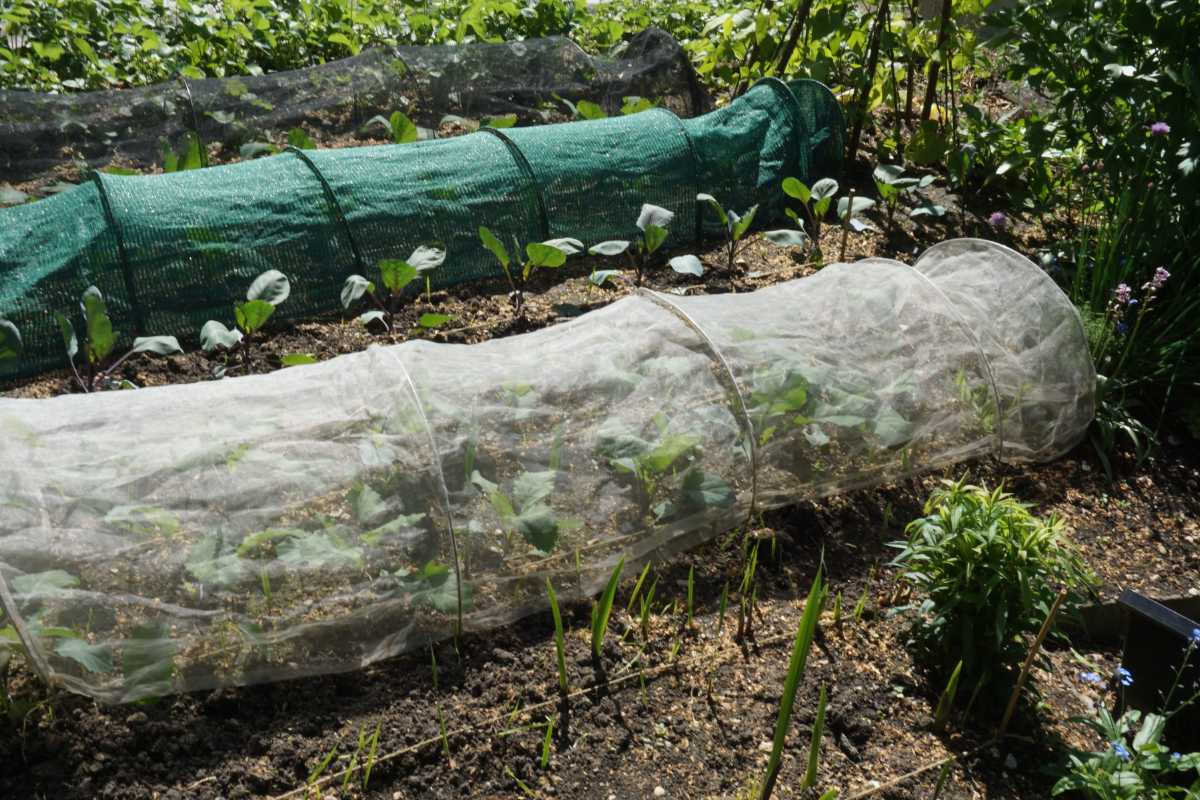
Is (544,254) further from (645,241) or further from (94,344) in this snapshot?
(94,344)

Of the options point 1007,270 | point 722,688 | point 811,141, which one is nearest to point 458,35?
point 811,141

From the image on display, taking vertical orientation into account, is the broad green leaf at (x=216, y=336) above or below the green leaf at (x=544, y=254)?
below

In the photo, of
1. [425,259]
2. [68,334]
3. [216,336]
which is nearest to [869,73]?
[425,259]

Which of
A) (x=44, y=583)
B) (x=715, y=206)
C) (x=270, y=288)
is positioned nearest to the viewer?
(x=44, y=583)

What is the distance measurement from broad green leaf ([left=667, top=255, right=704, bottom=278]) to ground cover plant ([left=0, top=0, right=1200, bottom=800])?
14 cm

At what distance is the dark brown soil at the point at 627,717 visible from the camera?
2.37 m

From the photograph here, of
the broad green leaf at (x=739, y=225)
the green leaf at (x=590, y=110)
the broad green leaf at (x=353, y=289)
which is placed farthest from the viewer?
the green leaf at (x=590, y=110)

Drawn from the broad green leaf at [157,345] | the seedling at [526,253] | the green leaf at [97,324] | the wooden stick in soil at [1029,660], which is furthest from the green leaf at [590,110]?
the wooden stick in soil at [1029,660]

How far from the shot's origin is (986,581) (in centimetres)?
251

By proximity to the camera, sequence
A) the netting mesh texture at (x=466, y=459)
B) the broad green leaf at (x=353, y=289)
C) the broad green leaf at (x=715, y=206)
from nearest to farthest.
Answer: the netting mesh texture at (x=466, y=459)
the broad green leaf at (x=353, y=289)
the broad green leaf at (x=715, y=206)

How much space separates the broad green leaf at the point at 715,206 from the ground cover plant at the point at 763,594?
22 cm

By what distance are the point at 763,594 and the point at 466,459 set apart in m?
0.87

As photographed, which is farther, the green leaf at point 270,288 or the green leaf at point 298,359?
the green leaf at point 270,288

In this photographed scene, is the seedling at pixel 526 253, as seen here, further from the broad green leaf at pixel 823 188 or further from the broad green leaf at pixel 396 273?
the broad green leaf at pixel 823 188
